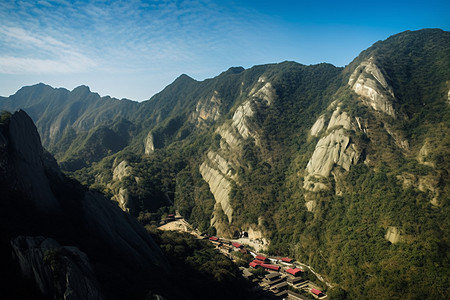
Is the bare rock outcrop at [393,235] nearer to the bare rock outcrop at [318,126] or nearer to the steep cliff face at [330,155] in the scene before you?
the steep cliff face at [330,155]

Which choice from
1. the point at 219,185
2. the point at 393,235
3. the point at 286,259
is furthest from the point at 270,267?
the point at 219,185

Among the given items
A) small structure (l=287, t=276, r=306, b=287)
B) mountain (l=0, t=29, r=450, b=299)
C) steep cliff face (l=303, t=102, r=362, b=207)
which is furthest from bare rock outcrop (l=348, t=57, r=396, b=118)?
small structure (l=287, t=276, r=306, b=287)

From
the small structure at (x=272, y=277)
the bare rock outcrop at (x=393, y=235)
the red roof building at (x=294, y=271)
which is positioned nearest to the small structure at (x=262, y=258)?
the red roof building at (x=294, y=271)

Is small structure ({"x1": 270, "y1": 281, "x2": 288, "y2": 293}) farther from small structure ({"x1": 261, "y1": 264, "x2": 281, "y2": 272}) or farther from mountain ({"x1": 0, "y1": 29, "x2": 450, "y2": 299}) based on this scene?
mountain ({"x1": 0, "y1": 29, "x2": 450, "y2": 299})

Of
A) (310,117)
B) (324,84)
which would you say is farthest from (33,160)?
(324,84)

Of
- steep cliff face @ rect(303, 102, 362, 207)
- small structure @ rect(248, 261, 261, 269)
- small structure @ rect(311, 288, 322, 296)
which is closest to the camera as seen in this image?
small structure @ rect(311, 288, 322, 296)

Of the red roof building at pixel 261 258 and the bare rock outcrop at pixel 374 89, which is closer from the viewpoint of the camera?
the red roof building at pixel 261 258
